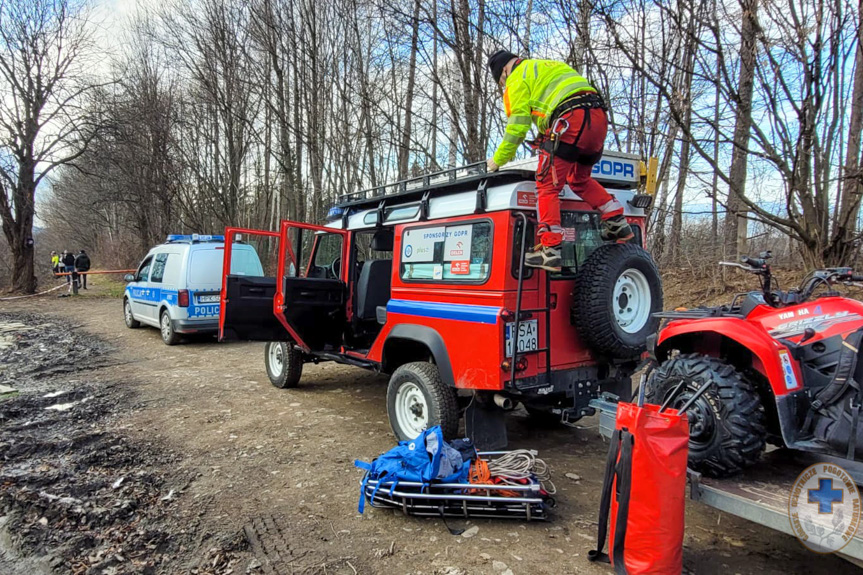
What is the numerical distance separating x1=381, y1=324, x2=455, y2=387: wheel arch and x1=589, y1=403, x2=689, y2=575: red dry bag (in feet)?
5.94

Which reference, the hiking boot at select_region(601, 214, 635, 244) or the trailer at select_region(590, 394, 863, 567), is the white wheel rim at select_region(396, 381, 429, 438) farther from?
the trailer at select_region(590, 394, 863, 567)

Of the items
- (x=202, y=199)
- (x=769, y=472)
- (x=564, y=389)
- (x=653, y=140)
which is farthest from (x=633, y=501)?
(x=202, y=199)

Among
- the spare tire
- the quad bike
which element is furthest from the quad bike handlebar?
the spare tire

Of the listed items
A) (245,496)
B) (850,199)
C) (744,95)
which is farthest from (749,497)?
(744,95)

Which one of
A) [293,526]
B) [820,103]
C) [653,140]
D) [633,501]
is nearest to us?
[633,501]

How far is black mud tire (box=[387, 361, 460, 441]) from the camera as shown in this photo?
14.1 ft

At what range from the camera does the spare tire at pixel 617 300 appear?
3.96 metres

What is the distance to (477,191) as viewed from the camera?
4230mm

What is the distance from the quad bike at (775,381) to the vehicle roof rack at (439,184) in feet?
5.68

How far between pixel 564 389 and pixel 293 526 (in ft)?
7.38

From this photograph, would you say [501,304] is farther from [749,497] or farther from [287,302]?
[287,302]

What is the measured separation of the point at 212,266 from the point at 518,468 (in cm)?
818

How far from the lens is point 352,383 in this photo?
7.48 meters

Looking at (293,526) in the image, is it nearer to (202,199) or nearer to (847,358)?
(847,358)
